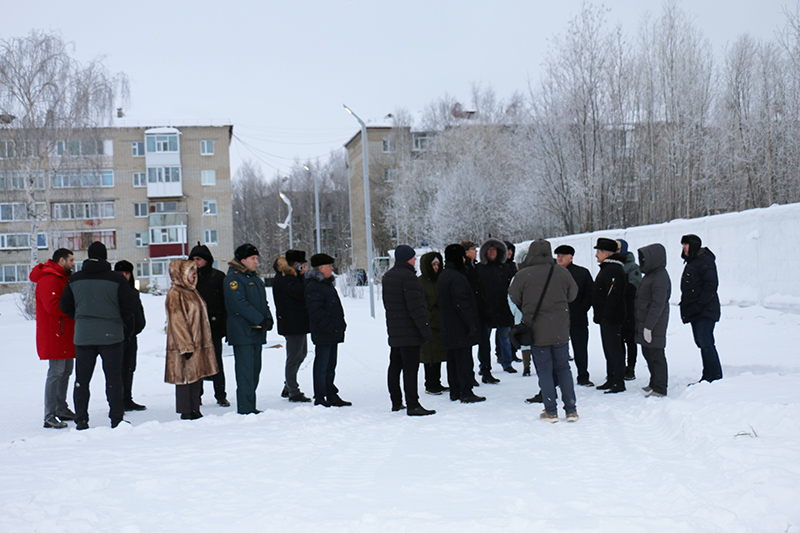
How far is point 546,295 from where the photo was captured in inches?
279

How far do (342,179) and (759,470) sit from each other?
9242cm

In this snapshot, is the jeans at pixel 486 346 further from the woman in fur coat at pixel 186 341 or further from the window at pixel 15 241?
the window at pixel 15 241

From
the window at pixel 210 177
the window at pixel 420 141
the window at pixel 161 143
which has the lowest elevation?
the window at pixel 210 177

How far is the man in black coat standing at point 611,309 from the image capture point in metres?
8.49

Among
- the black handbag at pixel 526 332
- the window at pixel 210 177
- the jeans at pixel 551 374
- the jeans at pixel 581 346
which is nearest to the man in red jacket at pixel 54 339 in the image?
the black handbag at pixel 526 332

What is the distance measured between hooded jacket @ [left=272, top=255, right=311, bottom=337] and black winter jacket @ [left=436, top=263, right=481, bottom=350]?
180cm

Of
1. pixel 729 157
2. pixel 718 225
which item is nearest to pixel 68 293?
pixel 718 225

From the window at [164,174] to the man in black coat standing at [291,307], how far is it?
52241 mm

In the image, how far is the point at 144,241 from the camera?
58.3m

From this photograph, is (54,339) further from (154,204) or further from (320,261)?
(154,204)

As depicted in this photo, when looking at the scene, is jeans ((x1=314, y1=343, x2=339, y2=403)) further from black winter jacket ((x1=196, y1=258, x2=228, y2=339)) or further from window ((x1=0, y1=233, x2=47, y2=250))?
window ((x1=0, y1=233, x2=47, y2=250))

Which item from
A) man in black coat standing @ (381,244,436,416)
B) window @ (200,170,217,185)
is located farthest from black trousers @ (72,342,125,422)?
window @ (200,170,217,185)

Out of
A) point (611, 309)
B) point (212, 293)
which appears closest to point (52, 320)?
point (212, 293)

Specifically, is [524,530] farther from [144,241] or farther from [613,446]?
[144,241]
